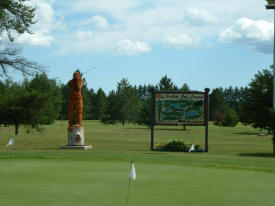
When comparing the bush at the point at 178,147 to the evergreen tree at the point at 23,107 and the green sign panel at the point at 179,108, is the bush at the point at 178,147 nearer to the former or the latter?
the green sign panel at the point at 179,108

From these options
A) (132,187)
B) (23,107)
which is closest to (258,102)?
(23,107)

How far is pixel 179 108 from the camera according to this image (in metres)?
30.0

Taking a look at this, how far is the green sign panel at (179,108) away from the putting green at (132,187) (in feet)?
53.3

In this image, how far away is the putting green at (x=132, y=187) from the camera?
8250mm

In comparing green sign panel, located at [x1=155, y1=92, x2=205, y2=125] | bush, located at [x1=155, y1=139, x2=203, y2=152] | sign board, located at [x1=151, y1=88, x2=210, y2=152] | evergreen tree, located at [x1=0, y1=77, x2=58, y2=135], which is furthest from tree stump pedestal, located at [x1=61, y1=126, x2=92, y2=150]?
evergreen tree, located at [x1=0, y1=77, x2=58, y2=135]

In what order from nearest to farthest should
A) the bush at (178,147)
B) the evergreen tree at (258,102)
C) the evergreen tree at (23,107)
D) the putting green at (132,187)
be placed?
the putting green at (132,187) → the bush at (178,147) → the evergreen tree at (23,107) → the evergreen tree at (258,102)


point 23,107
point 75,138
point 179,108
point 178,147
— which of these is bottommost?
point 178,147

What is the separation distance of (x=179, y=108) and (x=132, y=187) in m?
20.4

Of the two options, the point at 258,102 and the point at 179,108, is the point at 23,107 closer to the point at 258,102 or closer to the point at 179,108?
the point at 179,108

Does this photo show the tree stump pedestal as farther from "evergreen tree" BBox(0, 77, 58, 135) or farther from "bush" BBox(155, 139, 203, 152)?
"evergreen tree" BBox(0, 77, 58, 135)

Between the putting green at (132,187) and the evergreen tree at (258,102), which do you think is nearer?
the putting green at (132,187)

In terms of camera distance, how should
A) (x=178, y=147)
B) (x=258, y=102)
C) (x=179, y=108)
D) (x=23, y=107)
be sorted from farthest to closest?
(x=258, y=102) → (x=23, y=107) → (x=179, y=108) → (x=178, y=147)

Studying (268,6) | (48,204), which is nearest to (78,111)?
(268,6)

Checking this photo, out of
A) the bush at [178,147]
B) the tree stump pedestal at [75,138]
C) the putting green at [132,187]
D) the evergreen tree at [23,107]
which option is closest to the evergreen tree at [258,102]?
the evergreen tree at [23,107]
